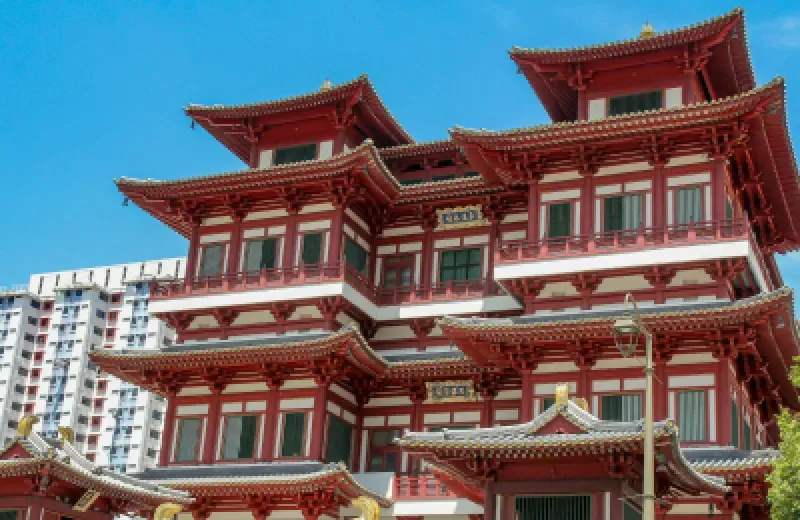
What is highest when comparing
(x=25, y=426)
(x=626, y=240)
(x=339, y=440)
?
(x=626, y=240)

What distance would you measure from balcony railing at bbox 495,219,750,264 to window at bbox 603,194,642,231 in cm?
50

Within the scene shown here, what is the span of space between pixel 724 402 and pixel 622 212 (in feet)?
26.2

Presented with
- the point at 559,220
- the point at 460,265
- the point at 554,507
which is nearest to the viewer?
the point at 554,507

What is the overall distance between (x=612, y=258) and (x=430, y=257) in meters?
9.56

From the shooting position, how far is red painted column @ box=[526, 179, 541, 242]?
36500mm

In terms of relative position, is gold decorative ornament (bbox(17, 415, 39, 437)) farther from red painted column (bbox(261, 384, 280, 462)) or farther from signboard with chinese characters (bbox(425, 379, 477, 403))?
signboard with chinese characters (bbox(425, 379, 477, 403))

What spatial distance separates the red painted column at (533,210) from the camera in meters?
36.5

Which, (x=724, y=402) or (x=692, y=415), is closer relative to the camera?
(x=724, y=402)

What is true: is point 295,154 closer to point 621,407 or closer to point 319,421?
point 319,421

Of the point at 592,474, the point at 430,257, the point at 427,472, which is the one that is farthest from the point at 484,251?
the point at 592,474

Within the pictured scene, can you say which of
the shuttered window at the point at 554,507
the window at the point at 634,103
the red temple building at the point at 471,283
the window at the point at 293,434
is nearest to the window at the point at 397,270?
the red temple building at the point at 471,283

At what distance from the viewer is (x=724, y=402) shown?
31.2 metres

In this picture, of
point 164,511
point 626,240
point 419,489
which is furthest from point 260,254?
point 626,240

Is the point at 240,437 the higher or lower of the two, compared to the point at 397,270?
lower
